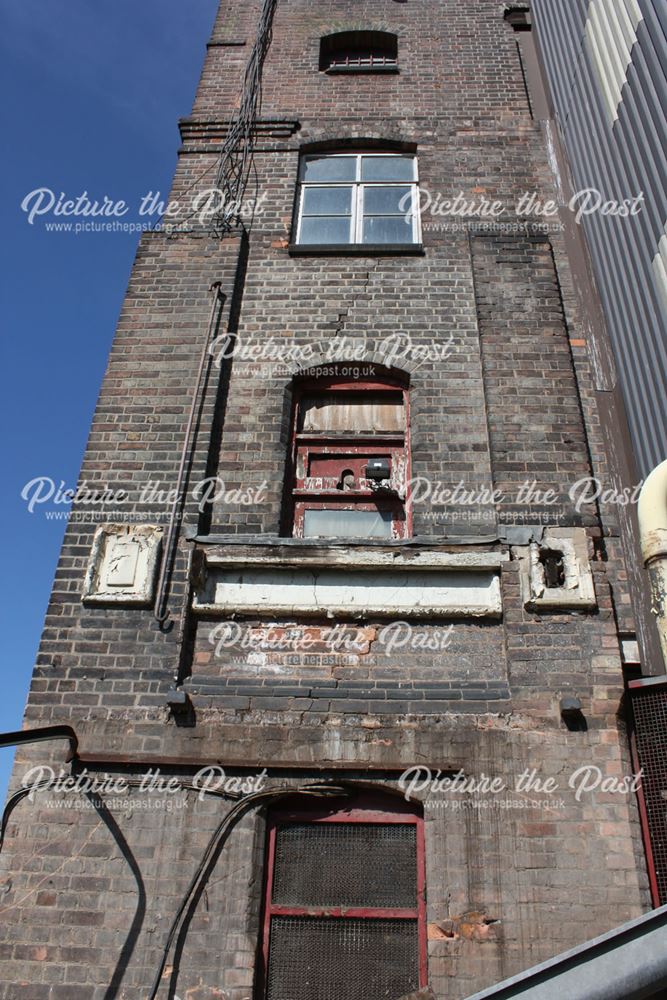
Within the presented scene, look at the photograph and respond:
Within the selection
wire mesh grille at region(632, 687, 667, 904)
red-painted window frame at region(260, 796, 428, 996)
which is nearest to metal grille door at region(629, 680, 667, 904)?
wire mesh grille at region(632, 687, 667, 904)

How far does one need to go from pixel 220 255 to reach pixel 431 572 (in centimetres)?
431

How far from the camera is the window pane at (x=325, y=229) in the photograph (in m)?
9.23

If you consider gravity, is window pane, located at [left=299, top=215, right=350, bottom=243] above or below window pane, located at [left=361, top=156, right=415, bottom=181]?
below

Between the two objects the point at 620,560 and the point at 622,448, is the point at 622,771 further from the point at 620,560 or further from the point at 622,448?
the point at 622,448

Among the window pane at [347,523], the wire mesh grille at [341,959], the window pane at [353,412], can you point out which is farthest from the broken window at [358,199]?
the wire mesh grille at [341,959]

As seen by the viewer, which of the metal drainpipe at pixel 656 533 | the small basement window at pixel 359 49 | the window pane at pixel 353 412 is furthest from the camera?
the small basement window at pixel 359 49

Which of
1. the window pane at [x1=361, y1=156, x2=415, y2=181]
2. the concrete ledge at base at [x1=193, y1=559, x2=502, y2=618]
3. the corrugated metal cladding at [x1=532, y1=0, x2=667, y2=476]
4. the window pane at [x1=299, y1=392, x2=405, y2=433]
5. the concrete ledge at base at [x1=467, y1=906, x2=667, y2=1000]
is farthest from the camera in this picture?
the window pane at [x1=361, y1=156, x2=415, y2=181]

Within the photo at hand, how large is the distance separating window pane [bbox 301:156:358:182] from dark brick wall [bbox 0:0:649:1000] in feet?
2.71

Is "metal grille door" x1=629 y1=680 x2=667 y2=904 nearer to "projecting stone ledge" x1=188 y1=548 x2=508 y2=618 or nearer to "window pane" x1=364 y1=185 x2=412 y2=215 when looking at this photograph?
"projecting stone ledge" x1=188 y1=548 x2=508 y2=618

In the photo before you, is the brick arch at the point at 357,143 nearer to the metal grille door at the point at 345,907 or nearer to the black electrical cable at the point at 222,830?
the black electrical cable at the point at 222,830

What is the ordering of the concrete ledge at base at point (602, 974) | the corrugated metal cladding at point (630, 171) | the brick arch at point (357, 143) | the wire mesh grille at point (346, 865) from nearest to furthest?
1. the concrete ledge at base at point (602, 974)
2. the wire mesh grille at point (346, 865)
3. the corrugated metal cladding at point (630, 171)
4. the brick arch at point (357, 143)

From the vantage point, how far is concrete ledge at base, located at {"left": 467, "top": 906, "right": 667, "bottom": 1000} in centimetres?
279

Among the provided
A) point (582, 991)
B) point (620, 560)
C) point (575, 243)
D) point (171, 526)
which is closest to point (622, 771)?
point (620, 560)

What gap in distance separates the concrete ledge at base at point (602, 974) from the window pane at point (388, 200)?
8.04m
